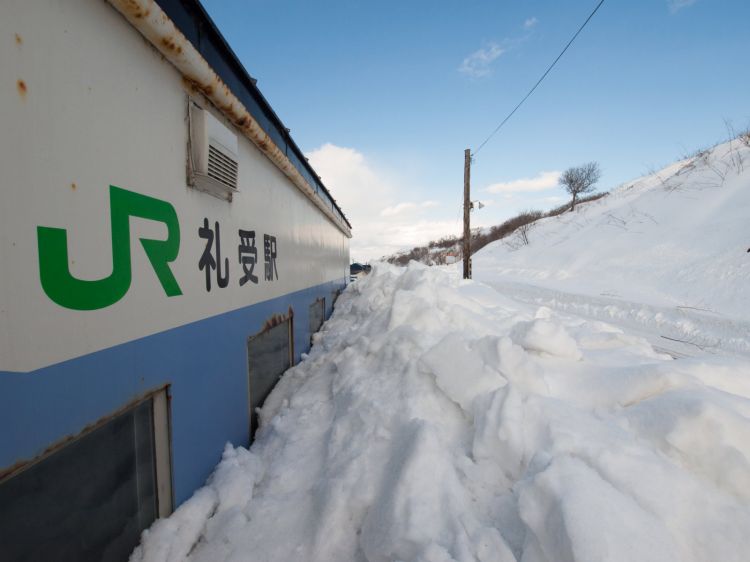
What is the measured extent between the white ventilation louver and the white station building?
12 mm

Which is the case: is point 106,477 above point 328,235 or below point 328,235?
below

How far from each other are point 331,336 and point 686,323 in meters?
7.68

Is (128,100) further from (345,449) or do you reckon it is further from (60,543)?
(345,449)

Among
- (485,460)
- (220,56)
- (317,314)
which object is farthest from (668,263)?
(220,56)

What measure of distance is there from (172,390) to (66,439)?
1.87 ft

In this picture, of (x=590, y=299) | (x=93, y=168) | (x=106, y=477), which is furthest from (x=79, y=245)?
(x=590, y=299)

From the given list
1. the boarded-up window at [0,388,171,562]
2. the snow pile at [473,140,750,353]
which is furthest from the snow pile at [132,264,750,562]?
the snow pile at [473,140,750,353]

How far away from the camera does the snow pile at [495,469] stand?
145 centimetres

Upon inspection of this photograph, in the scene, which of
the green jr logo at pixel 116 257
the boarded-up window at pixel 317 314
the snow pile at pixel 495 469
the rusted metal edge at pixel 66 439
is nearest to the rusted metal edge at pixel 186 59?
the green jr logo at pixel 116 257

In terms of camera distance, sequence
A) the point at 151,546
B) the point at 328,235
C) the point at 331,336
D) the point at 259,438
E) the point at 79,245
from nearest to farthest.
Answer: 1. the point at 79,245
2. the point at 151,546
3. the point at 259,438
4. the point at 331,336
5. the point at 328,235

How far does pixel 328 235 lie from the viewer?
7.00 m

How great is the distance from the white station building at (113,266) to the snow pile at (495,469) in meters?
0.45

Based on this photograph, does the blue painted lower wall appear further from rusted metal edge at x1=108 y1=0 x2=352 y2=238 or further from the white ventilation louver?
rusted metal edge at x1=108 y1=0 x2=352 y2=238

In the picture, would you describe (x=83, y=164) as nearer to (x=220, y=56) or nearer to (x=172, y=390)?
(x=172, y=390)
